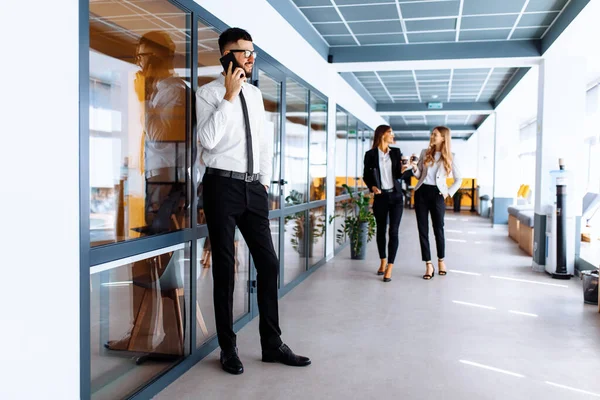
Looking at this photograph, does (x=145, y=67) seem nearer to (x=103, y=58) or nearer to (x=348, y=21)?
(x=103, y=58)

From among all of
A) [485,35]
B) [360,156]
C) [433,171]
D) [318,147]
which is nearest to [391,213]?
[433,171]

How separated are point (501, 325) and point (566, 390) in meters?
1.32

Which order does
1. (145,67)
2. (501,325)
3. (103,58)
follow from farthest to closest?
1. (501,325)
2. (145,67)
3. (103,58)

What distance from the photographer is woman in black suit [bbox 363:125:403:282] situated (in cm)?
607

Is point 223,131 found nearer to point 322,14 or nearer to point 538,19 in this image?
point 322,14

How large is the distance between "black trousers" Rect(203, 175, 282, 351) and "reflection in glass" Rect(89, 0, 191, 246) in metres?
0.25

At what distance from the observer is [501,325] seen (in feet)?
14.1

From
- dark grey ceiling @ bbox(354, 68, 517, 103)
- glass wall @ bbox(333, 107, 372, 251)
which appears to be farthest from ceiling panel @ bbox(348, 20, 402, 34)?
dark grey ceiling @ bbox(354, 68, 517, 103)

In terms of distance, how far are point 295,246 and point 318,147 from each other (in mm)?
1675

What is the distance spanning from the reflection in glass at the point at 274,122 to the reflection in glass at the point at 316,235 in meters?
1.56

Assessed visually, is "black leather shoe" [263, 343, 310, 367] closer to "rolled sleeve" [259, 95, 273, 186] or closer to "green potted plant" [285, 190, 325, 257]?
"rolled sleeve" [259, 95, 273, 186]
